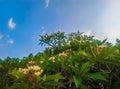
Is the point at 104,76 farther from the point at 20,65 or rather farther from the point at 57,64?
the point at 20,65

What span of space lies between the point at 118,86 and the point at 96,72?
1.44 ft

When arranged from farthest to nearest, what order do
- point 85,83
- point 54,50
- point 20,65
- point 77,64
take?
point 54,50
point 20,65
point 85,83
point 77,64

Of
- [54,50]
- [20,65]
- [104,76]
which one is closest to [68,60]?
[104,76]

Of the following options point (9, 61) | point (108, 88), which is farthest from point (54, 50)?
point (108, 88)

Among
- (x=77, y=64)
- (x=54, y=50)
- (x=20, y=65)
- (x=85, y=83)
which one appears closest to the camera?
(x=77, y=64)

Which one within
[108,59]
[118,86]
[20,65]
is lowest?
[118,86]

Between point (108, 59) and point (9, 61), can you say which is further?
point (9, 61)

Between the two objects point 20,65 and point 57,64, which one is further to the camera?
point 20,65

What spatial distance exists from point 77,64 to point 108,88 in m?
0.84

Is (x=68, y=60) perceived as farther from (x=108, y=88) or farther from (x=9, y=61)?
(x=9, y=61)

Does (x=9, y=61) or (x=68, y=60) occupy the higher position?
(x=9, y=61)

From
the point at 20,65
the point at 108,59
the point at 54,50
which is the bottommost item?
the point at 108,59

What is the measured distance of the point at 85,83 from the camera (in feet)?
19.7

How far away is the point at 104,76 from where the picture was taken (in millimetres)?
5832
